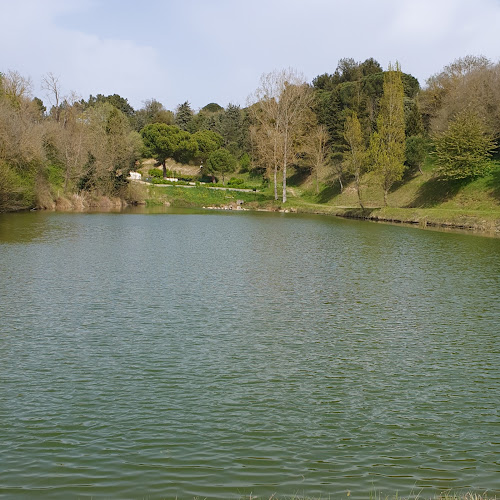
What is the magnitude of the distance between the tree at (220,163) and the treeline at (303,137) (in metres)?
0.17

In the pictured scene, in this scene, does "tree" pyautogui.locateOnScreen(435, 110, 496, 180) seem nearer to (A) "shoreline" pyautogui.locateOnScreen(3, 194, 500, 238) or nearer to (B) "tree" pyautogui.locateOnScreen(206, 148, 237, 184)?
(A) "shoreline" pyautogui.locateOnScreen(3, 194, 500, 238)

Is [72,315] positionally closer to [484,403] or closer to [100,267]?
[100,267]

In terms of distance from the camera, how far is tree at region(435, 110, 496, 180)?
193ft

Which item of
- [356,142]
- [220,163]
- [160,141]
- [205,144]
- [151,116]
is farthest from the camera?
[151,116]

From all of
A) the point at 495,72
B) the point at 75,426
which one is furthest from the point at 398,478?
the point at 495,72

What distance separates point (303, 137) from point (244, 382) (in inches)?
3021

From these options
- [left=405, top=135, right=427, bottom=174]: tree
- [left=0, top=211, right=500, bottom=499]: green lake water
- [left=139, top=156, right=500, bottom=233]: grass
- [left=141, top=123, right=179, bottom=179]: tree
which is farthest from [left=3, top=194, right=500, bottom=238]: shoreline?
[left=141, top=123, right=179, bottom=179]: tree

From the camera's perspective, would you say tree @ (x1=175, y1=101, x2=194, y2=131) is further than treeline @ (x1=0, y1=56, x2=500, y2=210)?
Yes

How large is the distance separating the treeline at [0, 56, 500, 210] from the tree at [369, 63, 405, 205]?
11 cm

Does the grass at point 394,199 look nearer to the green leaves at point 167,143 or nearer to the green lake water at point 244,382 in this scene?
the green leaves at point 167,143

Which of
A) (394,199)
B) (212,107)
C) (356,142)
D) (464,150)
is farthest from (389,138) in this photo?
(212,107)

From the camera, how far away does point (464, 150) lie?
59438 millimetres

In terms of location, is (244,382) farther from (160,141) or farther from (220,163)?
(160,141)

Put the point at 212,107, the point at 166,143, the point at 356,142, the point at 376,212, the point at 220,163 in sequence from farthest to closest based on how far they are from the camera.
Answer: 1. the point at 212,107
2. the point at 166,143
3. the point at 220,163
4. the point at 356,142
5. the point at 376,212
